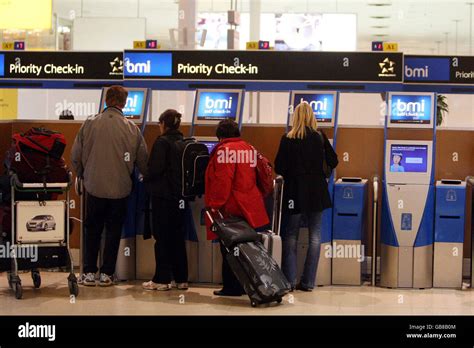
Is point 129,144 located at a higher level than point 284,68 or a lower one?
lower

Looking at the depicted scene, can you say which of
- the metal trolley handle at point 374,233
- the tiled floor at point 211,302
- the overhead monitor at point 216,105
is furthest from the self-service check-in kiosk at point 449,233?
the overhead monitor at point 216,105

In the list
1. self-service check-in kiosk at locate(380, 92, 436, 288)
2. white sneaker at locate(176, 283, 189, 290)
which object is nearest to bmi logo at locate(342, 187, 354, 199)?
self-service check-in kiosk at locate(380, 92, 436, 288)

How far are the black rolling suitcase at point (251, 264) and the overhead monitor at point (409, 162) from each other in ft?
5.15

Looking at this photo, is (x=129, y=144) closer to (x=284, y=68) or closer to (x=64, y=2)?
(x=284, y=68)

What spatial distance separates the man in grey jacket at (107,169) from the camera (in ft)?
23.6

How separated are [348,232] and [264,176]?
118cm

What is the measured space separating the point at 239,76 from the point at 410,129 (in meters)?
2.38

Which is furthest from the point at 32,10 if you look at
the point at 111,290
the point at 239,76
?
the point at 111,290

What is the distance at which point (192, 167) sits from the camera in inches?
280

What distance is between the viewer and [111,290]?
7348 mm
